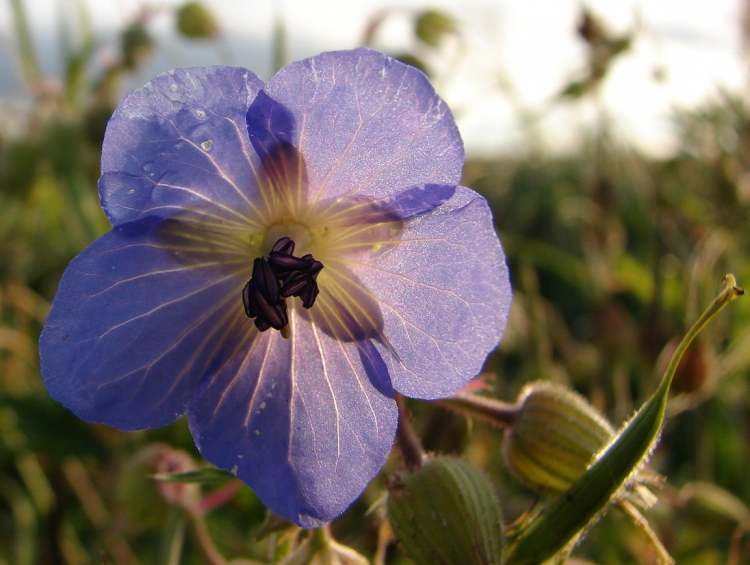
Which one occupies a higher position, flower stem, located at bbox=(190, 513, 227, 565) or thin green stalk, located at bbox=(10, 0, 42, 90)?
thin green stalk, located at bbox=(10, 0, 42, 90)

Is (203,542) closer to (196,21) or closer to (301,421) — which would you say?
(301,421)

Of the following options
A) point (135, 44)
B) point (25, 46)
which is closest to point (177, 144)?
point (135, 44)

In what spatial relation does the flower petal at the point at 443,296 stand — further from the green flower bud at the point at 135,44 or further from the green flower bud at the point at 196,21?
the green flower bud at the point at 196,21

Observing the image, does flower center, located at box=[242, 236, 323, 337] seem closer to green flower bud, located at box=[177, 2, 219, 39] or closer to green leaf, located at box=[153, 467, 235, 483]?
green leaf, located at box=[153, 467, 235, 483]

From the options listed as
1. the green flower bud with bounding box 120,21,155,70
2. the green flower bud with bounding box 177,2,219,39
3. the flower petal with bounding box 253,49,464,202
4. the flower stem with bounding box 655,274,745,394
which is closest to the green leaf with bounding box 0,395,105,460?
the green flower bud with bounding box 120,21,155,70

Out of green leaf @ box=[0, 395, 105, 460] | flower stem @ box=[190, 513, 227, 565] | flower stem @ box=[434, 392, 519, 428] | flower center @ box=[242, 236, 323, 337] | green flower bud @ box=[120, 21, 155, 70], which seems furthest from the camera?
green flower bud @ box=[120, 21, 155, 70]

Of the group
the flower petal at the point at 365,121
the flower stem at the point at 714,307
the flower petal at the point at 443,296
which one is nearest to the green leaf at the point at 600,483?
the flower stem at the point at 714,307
